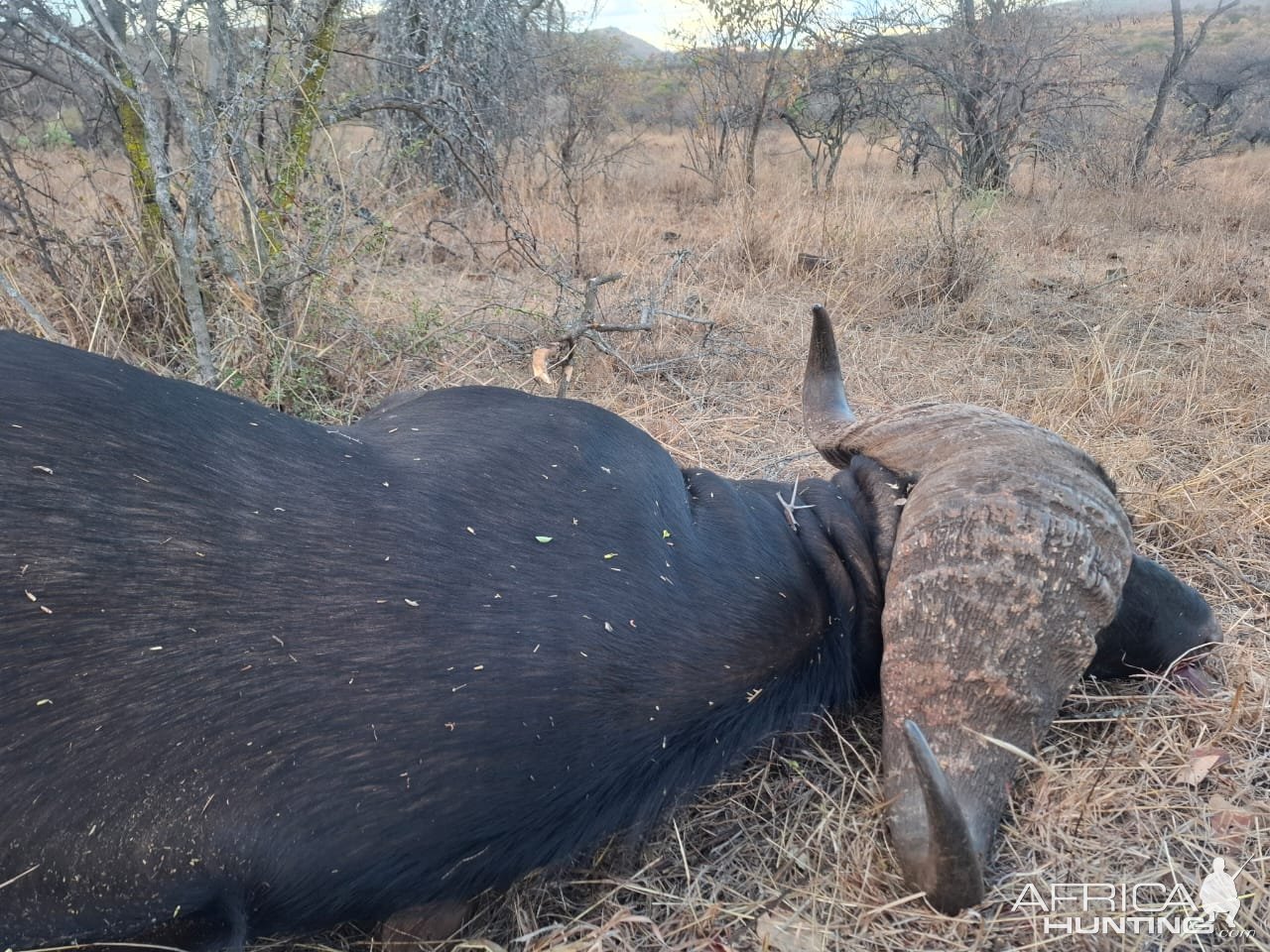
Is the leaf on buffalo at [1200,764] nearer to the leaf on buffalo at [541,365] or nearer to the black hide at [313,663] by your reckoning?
the black hide at [313,663]

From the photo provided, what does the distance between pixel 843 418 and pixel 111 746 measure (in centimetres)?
205

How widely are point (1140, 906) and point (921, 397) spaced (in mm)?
2953

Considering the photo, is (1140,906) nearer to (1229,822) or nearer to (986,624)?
(1229,822)

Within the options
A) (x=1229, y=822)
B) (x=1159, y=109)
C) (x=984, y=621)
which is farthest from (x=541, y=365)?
(x=1159, y=109)

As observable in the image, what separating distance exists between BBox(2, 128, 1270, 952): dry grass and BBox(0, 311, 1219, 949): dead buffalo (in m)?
0.18

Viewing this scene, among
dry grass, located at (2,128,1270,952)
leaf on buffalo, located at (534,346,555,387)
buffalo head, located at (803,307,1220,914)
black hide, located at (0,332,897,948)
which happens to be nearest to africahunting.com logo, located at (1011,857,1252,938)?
dry grass, located at (2,128,1270,952)

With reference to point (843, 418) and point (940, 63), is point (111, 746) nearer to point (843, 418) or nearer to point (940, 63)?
point (843, 418)

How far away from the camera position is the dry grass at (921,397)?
6.01 ft

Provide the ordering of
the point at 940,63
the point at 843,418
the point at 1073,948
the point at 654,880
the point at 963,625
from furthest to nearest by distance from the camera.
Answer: the point at 940,63 → the point at 843,418 → the point at 654,880 → the point at 963,625 → the point at 1073,948

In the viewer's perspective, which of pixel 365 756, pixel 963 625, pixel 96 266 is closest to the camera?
pixel 365 756

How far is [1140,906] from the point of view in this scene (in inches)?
67.7

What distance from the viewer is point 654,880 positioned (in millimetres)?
1921

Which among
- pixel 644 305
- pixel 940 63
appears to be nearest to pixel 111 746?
pixel 644 305

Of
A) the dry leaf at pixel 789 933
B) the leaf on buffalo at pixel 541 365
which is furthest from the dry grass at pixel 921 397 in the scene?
the leaf on buffalo at pixel 541 365
